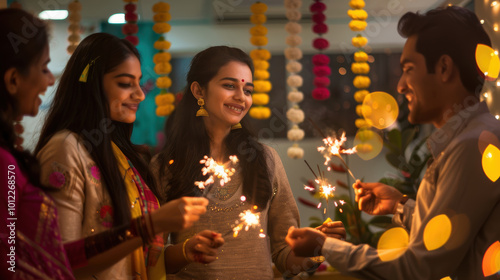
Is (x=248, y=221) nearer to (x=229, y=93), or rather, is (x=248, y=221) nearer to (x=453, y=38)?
(x=229, y=93)

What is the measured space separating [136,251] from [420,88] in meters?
1.01

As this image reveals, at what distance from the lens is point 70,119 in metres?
1.53

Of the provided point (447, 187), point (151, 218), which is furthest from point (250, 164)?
point (447, 187)

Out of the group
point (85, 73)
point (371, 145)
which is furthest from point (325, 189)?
point (371, 145)

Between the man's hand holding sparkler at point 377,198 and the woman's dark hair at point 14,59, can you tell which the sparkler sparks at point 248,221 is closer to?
the man's hand holding sparkler at point 377,198

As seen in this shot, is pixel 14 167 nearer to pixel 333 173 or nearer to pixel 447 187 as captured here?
pixel 447 187

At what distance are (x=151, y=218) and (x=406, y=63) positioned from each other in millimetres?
895

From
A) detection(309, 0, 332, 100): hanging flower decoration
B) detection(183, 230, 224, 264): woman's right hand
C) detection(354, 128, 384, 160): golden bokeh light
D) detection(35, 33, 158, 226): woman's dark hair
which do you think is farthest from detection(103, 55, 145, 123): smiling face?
detection(354, 128, 384, 160): golden bokeh light

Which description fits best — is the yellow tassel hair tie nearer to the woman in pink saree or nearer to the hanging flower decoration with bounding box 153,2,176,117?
the woman in pink saree

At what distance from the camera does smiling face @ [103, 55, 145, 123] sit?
1.60m

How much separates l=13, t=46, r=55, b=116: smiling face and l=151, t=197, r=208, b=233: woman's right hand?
0.42 m

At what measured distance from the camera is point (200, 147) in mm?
1993

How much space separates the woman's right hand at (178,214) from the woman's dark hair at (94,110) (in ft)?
0.67

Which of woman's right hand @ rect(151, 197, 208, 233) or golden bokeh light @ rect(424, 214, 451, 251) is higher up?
woman's right hand @ rect(151, 197, 208, 233)
